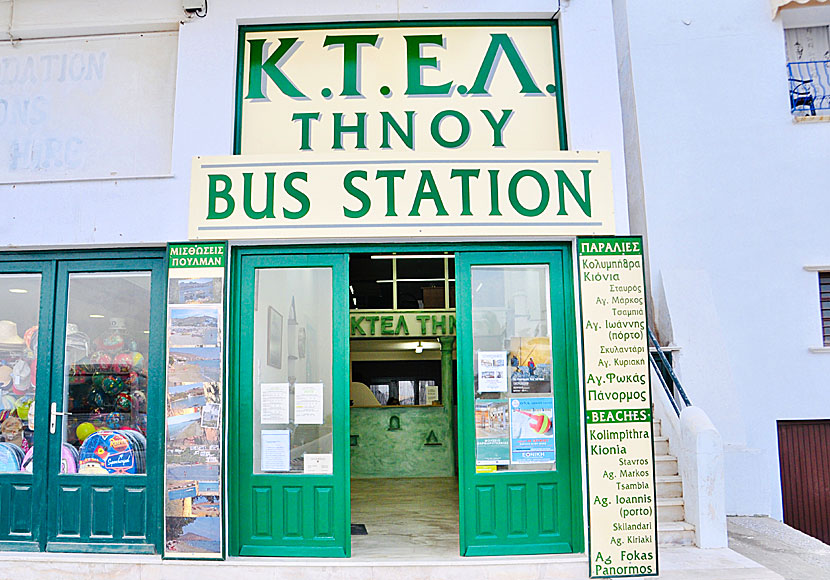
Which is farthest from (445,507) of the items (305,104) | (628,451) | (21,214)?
(21,214)

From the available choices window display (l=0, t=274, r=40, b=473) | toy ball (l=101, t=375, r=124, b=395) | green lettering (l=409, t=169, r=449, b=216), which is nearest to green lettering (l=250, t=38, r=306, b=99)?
green lettering (l=409, t=169, r=449, b=216)

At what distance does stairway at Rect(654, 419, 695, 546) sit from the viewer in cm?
695

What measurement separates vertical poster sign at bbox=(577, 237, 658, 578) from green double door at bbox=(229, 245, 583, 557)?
0.75ft

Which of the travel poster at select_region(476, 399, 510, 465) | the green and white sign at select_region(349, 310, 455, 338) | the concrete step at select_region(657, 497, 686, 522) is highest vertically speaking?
the green and white sign at select_region(349, 310, 455, 338)

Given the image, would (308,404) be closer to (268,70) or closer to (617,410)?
(617,410)

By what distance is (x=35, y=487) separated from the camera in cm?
627

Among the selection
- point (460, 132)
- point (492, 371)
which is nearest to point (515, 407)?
→ point (492, 371)

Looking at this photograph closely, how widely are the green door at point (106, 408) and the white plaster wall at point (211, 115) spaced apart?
1.12 feet

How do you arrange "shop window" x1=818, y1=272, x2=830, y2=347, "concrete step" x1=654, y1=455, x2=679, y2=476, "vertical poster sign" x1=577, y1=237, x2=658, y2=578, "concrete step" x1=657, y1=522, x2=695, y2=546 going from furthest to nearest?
"shop window" x1=818, y1=272, x2=830, y2=347 < "concrete step" x1=654, y1=455, x2=679, y2=476 < "concrete step" x1=657, y1=522, x2=695, y2=546 < "vertical poster sign" x1=577, y1=237, x2=658, y2=578

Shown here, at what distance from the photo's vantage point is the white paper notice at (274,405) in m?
6.23

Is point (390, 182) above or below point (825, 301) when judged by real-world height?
above

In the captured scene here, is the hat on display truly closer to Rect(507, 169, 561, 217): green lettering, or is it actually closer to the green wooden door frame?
the green wooden door frame

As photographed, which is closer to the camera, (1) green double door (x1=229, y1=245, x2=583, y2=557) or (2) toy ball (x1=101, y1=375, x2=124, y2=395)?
(1) green double door (x1=229, y1=245, x2=583, y2=557)

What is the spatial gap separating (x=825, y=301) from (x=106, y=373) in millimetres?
9032
